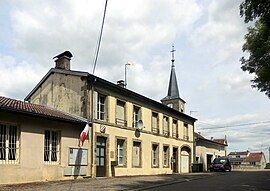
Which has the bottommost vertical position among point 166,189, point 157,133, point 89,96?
point 166,189

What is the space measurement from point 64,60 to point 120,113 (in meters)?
5.61

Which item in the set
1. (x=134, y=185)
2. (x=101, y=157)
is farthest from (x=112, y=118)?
(x=134, y=185)

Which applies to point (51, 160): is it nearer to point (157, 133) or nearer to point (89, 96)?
point (89, 96)

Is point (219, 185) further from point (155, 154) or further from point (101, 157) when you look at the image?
point (155, 154)

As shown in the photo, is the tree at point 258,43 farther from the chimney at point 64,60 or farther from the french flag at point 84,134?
the chimney at point 64,60

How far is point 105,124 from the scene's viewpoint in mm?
27125

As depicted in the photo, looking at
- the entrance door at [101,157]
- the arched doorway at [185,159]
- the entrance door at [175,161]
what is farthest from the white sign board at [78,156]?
the arched doorway at [185,159]

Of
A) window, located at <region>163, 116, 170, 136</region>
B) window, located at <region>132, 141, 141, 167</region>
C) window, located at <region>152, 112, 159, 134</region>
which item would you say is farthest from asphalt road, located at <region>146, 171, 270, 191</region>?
window, located at <region>163, 116, 170, 136</region>

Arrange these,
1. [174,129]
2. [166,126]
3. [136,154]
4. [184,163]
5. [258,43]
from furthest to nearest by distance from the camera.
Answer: [184,163] → [174,129] → [166,126] → [136,154] → [258,43]

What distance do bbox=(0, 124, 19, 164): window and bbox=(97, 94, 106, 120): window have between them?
7.58m

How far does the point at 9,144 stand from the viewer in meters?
19.8

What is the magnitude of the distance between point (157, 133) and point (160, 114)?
78.2 inches

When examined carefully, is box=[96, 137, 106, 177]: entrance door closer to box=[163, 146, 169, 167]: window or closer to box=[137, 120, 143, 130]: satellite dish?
box=[137, 120, 143, 130]: satellite dish

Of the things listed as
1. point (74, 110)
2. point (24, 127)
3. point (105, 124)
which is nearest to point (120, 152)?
point (105, 124)
